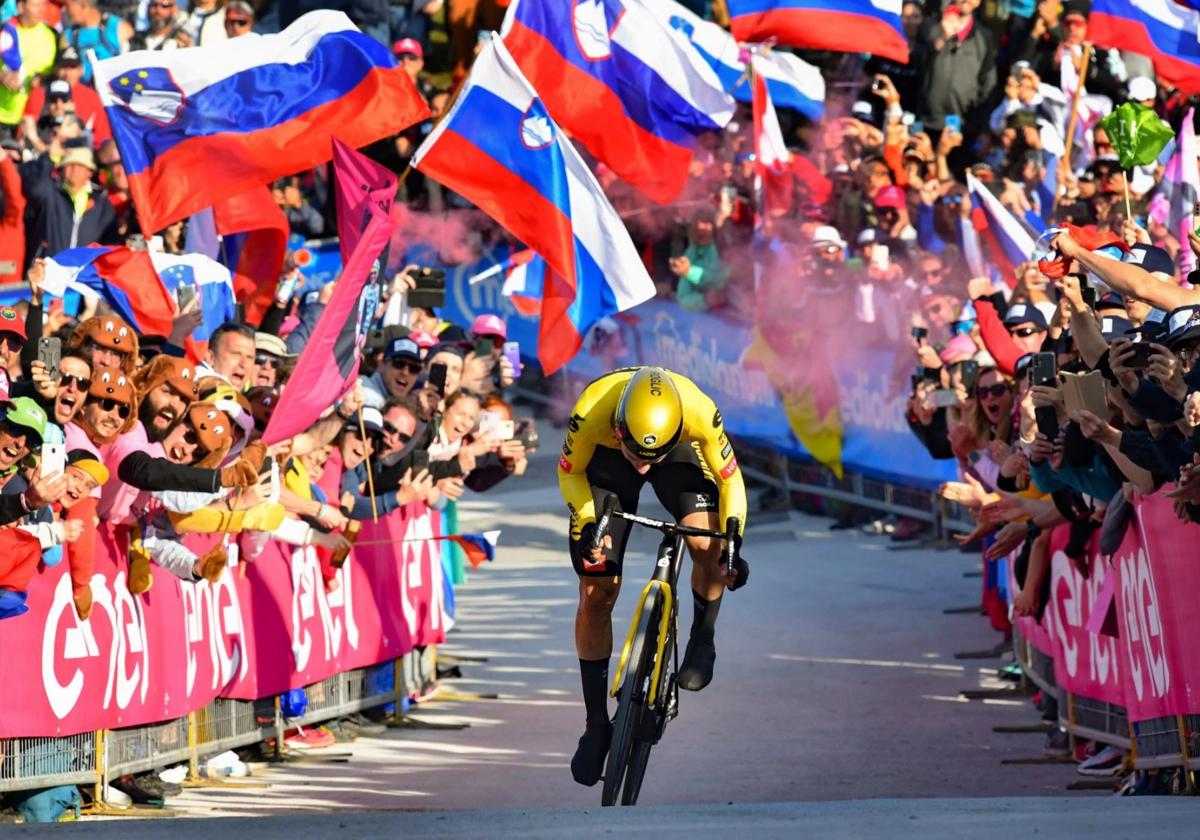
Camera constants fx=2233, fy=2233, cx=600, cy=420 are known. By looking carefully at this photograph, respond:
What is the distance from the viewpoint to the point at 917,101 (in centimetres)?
2066

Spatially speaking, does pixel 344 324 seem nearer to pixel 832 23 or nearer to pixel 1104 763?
pixel 1104 763

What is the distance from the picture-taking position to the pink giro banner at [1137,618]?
8359mm

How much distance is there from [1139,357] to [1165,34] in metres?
7.29

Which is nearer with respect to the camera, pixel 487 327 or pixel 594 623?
pixel 594 623

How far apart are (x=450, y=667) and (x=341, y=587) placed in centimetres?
271

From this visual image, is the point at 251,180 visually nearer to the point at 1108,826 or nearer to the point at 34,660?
the point at 34,660

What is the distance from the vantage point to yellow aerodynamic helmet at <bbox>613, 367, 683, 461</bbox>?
8.15m

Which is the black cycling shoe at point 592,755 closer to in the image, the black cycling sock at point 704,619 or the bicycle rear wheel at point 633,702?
the bicycle rear wheel at point 633,702

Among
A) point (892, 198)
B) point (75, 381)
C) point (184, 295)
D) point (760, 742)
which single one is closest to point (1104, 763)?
point (760, 742)

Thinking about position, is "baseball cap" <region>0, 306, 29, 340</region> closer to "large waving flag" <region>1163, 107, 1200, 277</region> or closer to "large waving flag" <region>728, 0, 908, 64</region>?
"large waving flag" <region>1163, 107, 1200, 277</region>

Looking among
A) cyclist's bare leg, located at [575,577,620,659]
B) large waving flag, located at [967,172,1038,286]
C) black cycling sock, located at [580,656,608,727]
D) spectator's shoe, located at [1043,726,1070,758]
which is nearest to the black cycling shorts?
cyclist's bare leg, located at [575,577,620,659]

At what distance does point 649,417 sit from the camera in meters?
8.15

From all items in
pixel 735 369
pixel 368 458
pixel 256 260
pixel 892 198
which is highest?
pixel 892 198

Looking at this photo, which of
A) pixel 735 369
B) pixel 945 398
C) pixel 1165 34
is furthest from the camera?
pixel 735 369
